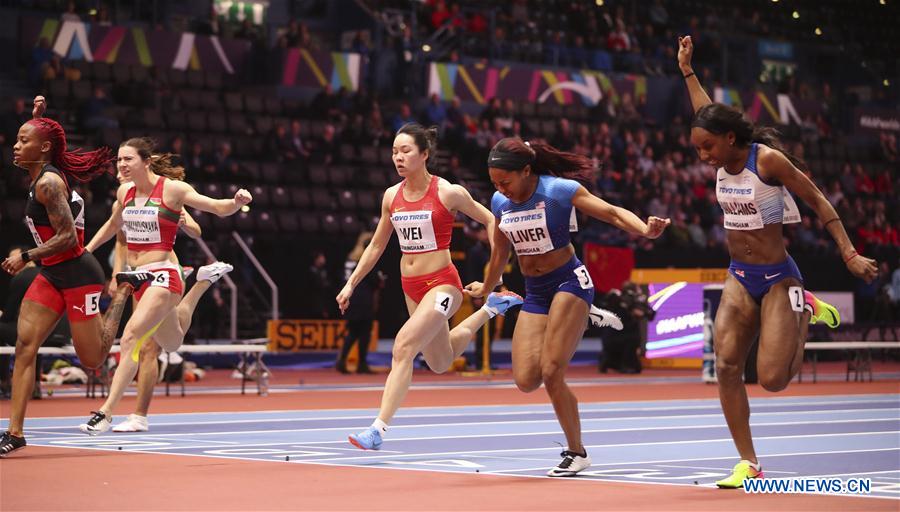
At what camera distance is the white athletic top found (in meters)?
8.48

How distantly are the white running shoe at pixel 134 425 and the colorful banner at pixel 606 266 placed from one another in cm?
1593

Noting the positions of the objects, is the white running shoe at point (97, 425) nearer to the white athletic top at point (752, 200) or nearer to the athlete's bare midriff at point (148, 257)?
the athlete's bare midriff at point (148, 257)

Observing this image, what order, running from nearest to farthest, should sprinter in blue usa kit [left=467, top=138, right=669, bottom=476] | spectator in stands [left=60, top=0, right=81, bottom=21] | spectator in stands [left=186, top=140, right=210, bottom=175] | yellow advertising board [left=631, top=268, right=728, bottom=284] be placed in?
sprinter in blue usa kit [left=467, top=138, right=669, bottom=476], spectator in stands [left=186, top=140, right=210, bottom=175], yellow advertising board [left=631, top=268, right=728, bottom=284], spectator in stands [left=60, top=0, right=81, bottom=21]

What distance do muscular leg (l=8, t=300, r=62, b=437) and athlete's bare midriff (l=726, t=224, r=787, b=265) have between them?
477cm

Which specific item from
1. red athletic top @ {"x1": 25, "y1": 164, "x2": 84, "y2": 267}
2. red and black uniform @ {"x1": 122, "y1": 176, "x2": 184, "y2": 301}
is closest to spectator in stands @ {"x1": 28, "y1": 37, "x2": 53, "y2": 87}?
red and black uniform @ {"x1": 122, "y1": 176, "x2": 184, "y2": 301}

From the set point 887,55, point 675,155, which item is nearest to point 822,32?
point 887,55

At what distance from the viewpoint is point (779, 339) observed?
329 inches

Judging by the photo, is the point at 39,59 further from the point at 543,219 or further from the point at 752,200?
the point at 752,200

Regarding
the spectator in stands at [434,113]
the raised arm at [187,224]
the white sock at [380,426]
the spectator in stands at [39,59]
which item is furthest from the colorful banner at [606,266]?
the white sock at [380,426]

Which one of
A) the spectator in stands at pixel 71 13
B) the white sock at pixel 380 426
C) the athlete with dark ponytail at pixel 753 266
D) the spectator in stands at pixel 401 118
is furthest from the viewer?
the spectator in stands at pixel 401 118

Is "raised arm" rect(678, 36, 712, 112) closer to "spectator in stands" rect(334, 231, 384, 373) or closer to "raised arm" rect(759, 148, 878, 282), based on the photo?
"raised arm" rect(759, 148, 878, 282)

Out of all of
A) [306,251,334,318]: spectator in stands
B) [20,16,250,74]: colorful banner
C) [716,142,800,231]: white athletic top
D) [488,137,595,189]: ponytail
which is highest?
[20,16,250,74]: colorful banner

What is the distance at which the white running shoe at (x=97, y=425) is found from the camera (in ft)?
38.0

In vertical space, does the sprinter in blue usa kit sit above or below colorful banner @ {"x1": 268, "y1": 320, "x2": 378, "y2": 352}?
above
